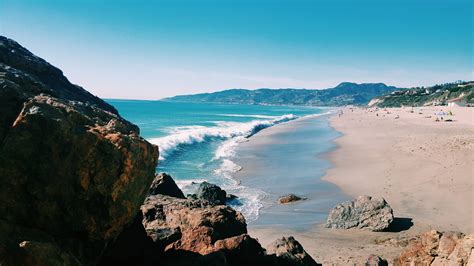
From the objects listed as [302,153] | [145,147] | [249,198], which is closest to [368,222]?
[249,198]

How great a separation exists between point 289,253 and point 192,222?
2065 mm

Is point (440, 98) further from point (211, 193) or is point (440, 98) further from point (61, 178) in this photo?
point (61, 178)

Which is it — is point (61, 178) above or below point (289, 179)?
above

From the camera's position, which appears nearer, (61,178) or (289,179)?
(61,178)

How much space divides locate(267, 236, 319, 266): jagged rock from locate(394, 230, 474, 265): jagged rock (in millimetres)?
1739

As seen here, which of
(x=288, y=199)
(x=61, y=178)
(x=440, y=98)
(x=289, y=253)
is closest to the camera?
(x=61, y=178)

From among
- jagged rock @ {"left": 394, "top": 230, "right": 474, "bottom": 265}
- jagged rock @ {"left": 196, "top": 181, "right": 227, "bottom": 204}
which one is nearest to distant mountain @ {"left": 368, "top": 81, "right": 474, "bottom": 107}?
jagged rock @ {"left": 196, "top": 181, "right": 227, "bottom": 204}

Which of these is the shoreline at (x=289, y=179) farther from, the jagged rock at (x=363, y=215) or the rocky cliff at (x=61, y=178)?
the rocky cliff at (x=61, y=178)

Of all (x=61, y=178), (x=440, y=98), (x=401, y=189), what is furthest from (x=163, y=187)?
(x=440, y=98)

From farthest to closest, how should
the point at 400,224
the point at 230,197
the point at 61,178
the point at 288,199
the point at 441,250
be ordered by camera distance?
the point at 288,199 < the point at 230,197 < the point at 400,224 < the point at 441,250 < the point at 61,178

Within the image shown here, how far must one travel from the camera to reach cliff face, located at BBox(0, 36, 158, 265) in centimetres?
412

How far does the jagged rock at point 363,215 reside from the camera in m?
12.7

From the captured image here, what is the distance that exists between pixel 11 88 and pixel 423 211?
14.3 m

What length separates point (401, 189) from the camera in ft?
60.5
